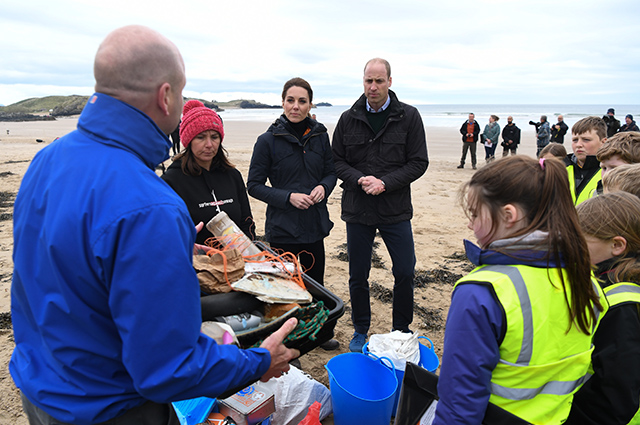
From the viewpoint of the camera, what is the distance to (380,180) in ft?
11.1

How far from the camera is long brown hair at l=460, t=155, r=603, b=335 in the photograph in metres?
1.42

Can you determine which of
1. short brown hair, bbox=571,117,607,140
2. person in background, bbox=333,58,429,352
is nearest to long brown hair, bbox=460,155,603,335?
person in background, bbox=333,58,429,352

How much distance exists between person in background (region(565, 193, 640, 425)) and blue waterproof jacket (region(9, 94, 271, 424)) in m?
1.49

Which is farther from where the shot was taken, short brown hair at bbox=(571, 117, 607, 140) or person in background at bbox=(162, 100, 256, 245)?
short brown hair at bbox=(571, 117, 607, 140)

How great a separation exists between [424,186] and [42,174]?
409 inches

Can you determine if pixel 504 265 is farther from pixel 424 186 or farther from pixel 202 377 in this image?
pixel 424 186

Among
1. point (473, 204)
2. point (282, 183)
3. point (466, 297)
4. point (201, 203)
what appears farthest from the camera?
point (282, 183)

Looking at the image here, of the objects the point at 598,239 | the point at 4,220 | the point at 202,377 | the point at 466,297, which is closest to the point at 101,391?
the point at 202,377

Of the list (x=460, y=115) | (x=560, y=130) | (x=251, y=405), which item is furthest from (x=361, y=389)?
(x=460, y=115)

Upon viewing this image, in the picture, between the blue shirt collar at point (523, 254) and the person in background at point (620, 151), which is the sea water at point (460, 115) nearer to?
the person in background at point (620, 151)

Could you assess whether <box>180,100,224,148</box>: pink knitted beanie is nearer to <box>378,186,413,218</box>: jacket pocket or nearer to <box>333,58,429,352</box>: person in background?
<box>333,58,429,352</box>: person in background

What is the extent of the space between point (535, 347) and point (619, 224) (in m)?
0.85

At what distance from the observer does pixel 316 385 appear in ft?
8.28

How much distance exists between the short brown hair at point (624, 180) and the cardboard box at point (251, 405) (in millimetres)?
2406
